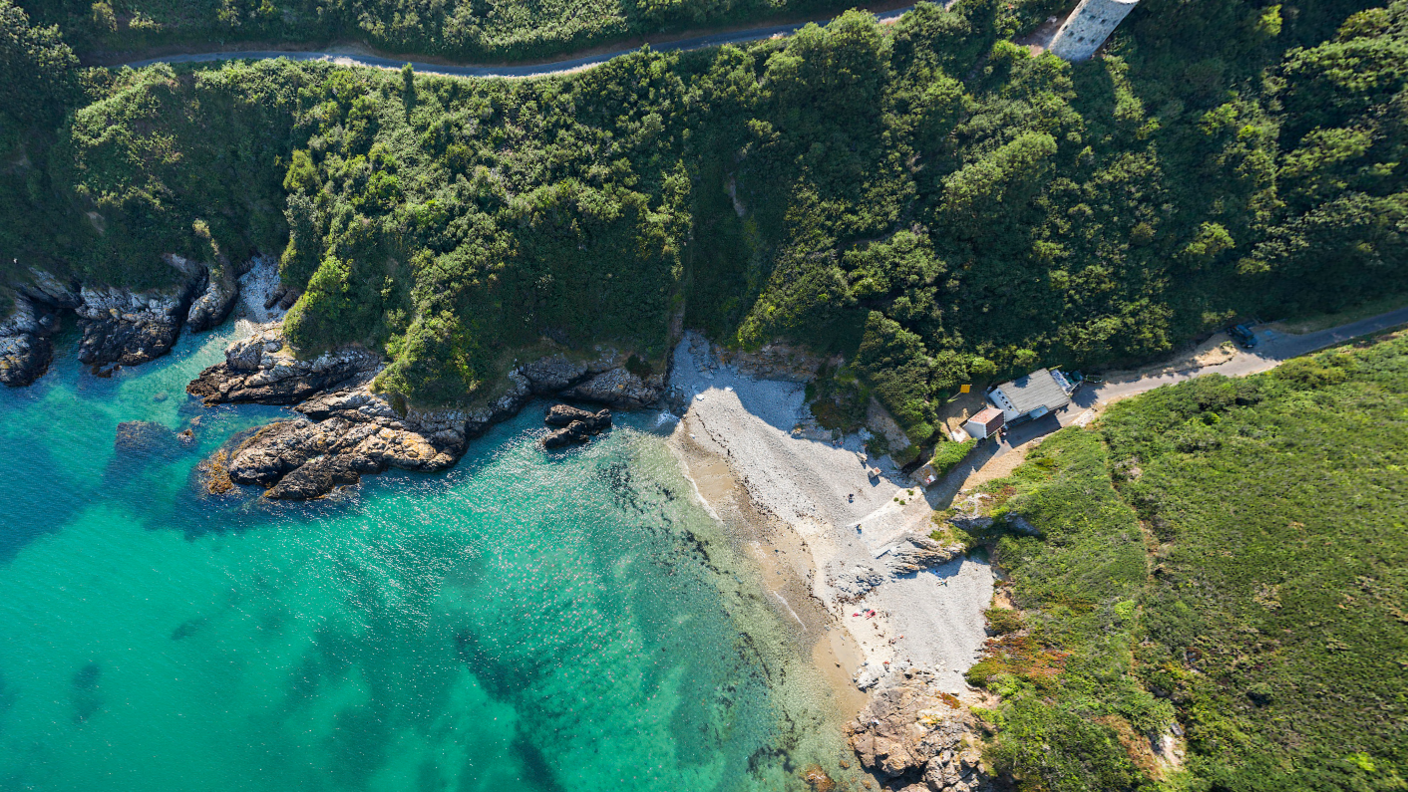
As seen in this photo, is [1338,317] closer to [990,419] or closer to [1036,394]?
[1036,394]

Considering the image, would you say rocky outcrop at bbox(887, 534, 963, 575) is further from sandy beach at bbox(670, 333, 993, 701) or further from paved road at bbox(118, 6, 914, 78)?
paved road at bbox(118, 6, 914, 78)

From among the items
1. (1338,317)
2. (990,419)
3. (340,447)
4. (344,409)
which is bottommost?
(340,447)

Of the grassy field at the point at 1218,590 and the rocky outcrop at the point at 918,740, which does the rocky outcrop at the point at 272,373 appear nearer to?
the rocky outcrop at the point at 918,740

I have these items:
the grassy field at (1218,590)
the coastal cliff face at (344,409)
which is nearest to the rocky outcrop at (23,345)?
the coastal cliff face at (344,409)

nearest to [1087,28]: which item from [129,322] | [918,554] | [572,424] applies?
[918,554]

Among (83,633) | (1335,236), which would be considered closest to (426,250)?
(83,633)

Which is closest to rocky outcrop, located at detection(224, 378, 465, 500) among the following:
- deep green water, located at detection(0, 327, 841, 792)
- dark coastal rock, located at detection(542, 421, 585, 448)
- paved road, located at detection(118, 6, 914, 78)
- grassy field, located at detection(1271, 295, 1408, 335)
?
deep green water, located at detection(0, 327, 841, 792)
